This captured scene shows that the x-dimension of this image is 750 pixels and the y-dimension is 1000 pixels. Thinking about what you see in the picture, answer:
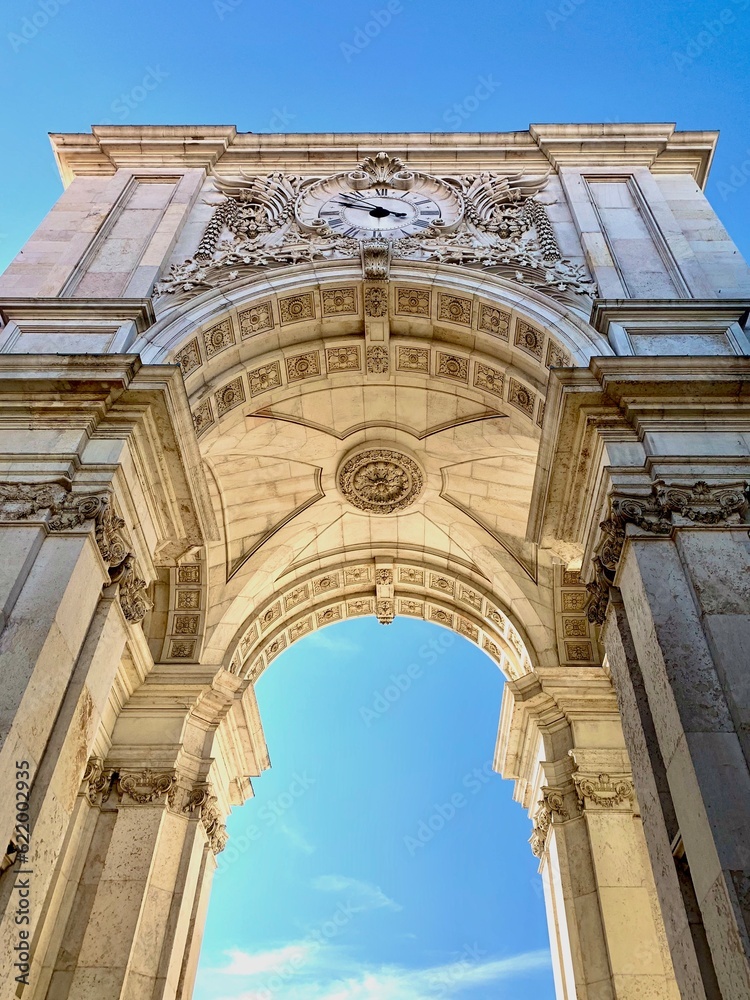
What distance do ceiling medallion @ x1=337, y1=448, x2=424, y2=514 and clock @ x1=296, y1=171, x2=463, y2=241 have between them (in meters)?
4.18

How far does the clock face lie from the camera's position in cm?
1259

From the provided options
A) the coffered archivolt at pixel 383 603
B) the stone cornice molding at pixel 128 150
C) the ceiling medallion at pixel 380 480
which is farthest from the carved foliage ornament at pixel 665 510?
the stone cornice molding at pixel 128 150

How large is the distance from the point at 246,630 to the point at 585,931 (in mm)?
7680

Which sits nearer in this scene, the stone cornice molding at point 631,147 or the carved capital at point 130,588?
the carved capital at point 130,588

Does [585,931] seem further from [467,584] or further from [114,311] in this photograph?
[114,311]

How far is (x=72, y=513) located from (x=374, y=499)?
8.69 meters

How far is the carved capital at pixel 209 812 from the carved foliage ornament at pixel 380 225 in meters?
7.71

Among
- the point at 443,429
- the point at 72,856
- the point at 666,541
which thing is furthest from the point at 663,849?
the point at 443,429

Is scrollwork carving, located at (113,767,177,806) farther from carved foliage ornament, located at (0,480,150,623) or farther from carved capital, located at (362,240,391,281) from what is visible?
carved capital, located at (362,240,391,281)

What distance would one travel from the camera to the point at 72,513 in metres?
7.57

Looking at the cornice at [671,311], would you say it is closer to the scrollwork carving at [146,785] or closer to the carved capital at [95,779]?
the scrollwork carving at [146,785]

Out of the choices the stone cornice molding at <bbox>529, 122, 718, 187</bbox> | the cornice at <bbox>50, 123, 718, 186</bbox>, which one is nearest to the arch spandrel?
the cornice at <bbox>50, 123, 718, 186</bbox>

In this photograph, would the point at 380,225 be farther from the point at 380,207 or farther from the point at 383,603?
the point at 383,603

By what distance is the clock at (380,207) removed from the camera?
41.3 feet
